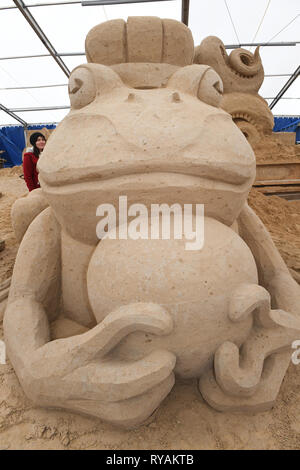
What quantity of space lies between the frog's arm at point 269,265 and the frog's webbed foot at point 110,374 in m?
0.68

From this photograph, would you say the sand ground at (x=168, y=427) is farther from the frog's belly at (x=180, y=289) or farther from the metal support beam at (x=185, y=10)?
the metal support beam at (x=185, y=10)

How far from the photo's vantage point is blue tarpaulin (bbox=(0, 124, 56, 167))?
11.7 metres

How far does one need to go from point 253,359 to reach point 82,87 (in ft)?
4.18

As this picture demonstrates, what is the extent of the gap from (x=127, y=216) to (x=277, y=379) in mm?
818

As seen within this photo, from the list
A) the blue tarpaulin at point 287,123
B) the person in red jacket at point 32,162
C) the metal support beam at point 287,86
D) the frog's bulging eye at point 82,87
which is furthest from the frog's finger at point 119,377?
the blue tarpaulin at point 287,123

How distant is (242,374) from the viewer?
108 cm

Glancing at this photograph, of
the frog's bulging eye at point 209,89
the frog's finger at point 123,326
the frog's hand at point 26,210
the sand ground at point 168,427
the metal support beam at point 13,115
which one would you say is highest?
the metal support beam at point 13,115

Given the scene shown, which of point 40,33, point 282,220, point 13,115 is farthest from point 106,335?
point 13,115

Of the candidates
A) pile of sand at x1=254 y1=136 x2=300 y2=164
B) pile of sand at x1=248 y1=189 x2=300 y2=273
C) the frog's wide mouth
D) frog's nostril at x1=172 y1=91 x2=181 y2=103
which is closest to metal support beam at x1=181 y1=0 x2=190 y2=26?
pile of sand at x1=254 y1=136 x2=300 y2=164

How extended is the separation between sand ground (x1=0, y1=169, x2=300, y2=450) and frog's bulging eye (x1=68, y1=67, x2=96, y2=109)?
3.93 ft

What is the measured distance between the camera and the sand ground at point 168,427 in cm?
107

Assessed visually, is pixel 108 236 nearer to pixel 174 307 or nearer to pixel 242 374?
pixel 174 307

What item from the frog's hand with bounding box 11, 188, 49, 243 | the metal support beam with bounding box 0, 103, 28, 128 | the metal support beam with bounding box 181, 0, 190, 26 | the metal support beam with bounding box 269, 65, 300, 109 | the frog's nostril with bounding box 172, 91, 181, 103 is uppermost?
the metal support beam with bounding box 181, 0, 190, 26

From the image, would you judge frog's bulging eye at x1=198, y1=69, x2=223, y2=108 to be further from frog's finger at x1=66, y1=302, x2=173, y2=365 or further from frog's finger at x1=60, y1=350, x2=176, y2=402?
frog's finger at x1=60, y1=350, x2=176, y2=402
